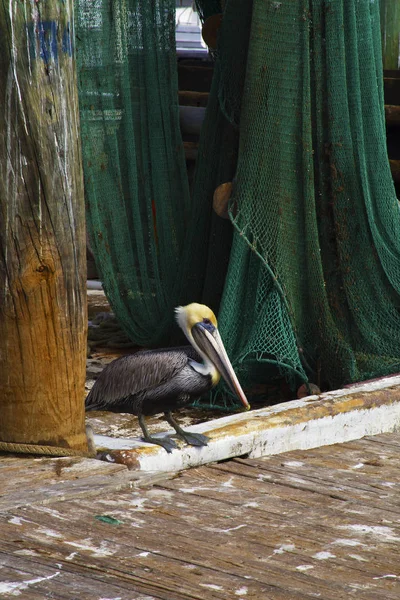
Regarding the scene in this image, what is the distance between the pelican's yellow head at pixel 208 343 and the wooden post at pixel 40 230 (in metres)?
0.63

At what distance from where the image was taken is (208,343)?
485 cm

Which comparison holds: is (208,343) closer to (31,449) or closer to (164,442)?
(164,442)

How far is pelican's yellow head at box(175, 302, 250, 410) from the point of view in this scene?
191 inches

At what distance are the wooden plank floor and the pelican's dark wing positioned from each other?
1.59 feet

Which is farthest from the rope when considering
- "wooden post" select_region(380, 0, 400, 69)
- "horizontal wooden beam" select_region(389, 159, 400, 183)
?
"wooden post" select_region(380, 0, 400, 69)

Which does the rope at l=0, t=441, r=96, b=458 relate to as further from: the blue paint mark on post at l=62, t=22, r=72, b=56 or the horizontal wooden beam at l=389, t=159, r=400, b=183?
the horizontal wooden beam at l=389, t=159, r=400, b=183

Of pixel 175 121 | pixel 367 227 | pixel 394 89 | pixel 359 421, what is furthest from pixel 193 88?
pixel 359 421

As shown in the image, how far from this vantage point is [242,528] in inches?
152

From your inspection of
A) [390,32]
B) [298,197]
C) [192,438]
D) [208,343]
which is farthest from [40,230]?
[390,32]

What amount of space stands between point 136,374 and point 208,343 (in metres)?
0.36

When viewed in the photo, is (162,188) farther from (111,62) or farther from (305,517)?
(305,517)

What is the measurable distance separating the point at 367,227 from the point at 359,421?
1361 mm

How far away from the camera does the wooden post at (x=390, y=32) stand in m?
9.47

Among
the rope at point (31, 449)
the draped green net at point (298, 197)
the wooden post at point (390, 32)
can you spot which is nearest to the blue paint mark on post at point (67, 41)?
the rope at point (31, 449)
